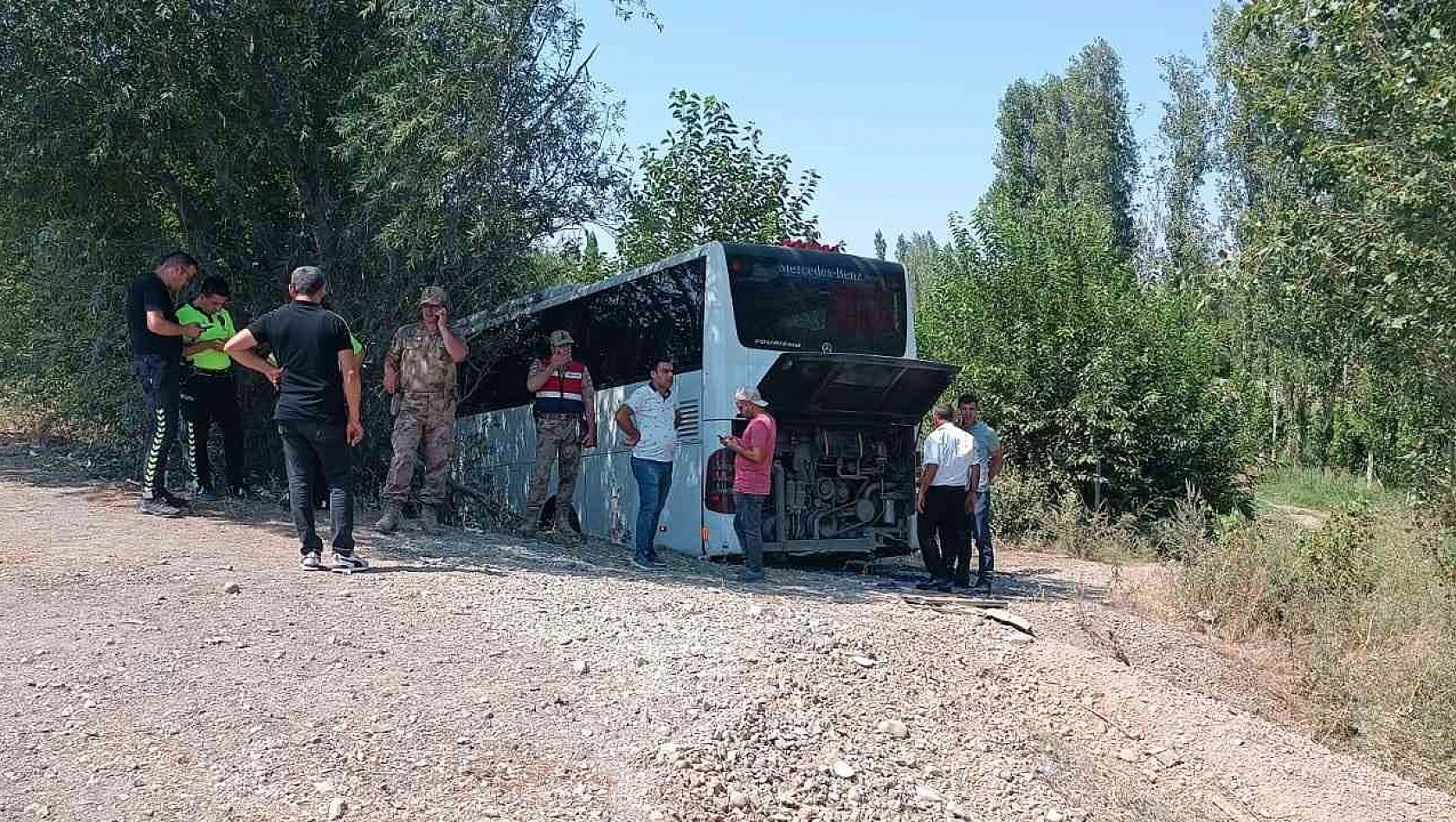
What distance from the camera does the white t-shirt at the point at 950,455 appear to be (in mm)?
10555

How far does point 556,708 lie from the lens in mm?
6242

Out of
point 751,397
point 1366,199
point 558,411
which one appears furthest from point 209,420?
point 1366,199

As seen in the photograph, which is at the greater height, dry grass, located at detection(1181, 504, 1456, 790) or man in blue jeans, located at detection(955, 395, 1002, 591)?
man in blue jeans, located at detection(955, 395, 1002, 591)

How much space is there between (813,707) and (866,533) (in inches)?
228

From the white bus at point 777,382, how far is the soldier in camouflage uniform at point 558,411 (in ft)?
1.24

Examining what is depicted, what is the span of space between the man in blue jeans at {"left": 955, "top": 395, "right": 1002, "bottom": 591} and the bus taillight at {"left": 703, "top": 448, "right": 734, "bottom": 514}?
2.16m

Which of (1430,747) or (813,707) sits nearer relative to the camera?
(813,707)

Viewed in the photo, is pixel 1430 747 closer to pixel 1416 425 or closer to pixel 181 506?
pixel 181 506

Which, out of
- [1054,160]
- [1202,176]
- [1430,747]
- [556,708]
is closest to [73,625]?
[556,708]

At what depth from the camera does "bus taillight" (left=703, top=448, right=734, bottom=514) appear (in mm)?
11375

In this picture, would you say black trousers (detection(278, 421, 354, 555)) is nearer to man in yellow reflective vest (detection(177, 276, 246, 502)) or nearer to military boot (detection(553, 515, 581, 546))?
man in yellow reflective vest (detection(177, 276, 246, 502))

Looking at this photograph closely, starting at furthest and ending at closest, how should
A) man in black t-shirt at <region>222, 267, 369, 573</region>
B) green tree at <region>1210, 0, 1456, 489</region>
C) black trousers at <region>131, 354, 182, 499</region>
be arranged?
green tree at <region>1210, 0, 1456, 489</region> → black trousers at <region>131, 354, 182, 499</region> → man in black t-shirt at <region>222, 267, 369, 573</region>

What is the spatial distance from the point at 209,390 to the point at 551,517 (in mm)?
3794

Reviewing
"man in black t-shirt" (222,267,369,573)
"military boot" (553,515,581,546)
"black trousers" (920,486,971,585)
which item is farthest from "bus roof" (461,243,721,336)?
"man in black t-shirt" (222,267,369,573)
